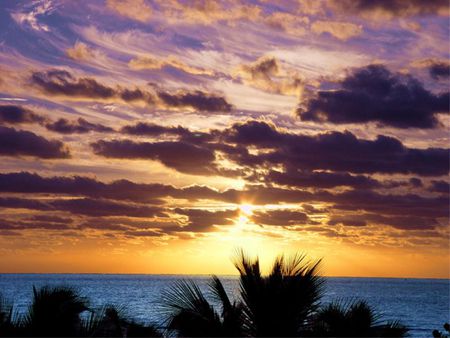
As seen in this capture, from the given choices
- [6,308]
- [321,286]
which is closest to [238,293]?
[321,286]

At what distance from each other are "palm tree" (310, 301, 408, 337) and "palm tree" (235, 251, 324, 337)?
0.54 metres

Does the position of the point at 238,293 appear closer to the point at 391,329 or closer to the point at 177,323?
the point at 177,323

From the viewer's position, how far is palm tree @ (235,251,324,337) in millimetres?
10875

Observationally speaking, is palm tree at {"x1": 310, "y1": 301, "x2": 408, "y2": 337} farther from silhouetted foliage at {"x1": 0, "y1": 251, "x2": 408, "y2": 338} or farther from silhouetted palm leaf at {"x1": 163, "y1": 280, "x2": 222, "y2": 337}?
silhouetted palm leaf at {"x1": 163, "y1": 280, "x2": 222, "y2": 337}

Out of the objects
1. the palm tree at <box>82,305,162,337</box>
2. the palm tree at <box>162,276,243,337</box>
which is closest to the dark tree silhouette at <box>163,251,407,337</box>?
the palm tree at <box>162,276,243,337</box>

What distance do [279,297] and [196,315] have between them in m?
1.33

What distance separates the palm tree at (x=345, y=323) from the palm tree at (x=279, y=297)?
54 cm

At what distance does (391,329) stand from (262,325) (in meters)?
4.73

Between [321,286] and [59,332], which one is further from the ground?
[321,286]

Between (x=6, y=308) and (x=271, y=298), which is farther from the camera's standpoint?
(x=6, y=308)

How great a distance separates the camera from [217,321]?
10.8m

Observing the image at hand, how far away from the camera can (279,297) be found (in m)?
10.9

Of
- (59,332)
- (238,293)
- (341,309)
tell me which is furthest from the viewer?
(341,309)

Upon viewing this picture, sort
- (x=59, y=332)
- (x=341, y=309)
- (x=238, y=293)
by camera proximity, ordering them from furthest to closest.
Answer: (x=341, y=309)
(x=238, y=293)
(x=59, y=332)
